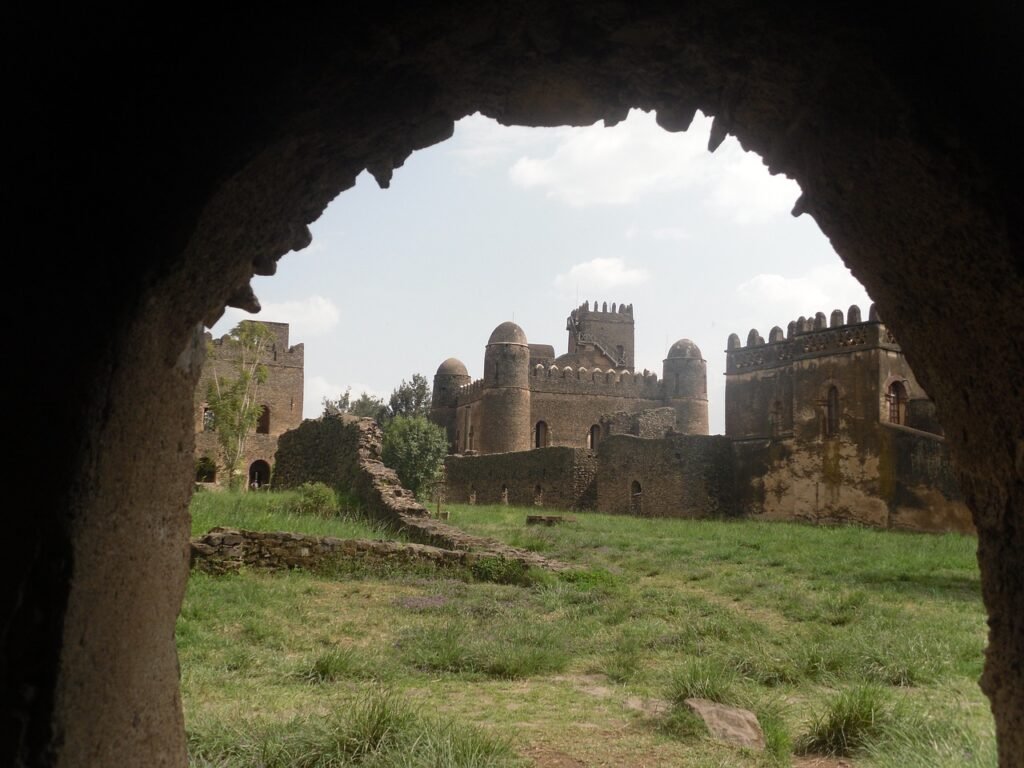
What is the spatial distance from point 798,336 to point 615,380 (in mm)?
20868

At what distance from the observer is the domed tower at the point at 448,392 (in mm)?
47000

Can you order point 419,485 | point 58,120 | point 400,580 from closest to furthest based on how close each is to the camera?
1. point 58,120
2. point 400,580
3. point 419,485

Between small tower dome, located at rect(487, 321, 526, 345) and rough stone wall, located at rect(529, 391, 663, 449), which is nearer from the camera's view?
small tower dome, located at rect(487, 321, 526, 345)

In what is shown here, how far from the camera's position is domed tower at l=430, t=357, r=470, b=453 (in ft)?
154

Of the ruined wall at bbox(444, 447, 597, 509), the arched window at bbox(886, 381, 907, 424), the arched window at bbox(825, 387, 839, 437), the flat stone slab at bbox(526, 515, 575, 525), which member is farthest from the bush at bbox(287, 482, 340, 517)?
the arched window at bbox(886, 381, 907, 424)

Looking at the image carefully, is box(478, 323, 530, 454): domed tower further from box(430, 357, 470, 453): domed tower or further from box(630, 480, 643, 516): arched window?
box(630, 480, 643, 516): arched window

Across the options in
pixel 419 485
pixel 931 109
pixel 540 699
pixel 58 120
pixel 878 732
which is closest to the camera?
pixel 931 109

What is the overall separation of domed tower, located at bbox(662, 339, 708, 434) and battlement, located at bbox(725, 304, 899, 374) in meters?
16.8

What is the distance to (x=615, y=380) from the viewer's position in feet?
148

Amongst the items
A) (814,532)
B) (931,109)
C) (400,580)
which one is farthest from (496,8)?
(814,532)

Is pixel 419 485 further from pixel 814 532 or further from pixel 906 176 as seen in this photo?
pixel 906 176

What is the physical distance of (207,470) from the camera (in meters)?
33.1

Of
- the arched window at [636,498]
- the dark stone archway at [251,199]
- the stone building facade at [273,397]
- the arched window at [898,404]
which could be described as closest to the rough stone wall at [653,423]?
the arched window at [636,498]

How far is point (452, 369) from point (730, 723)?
4437 centimetres
